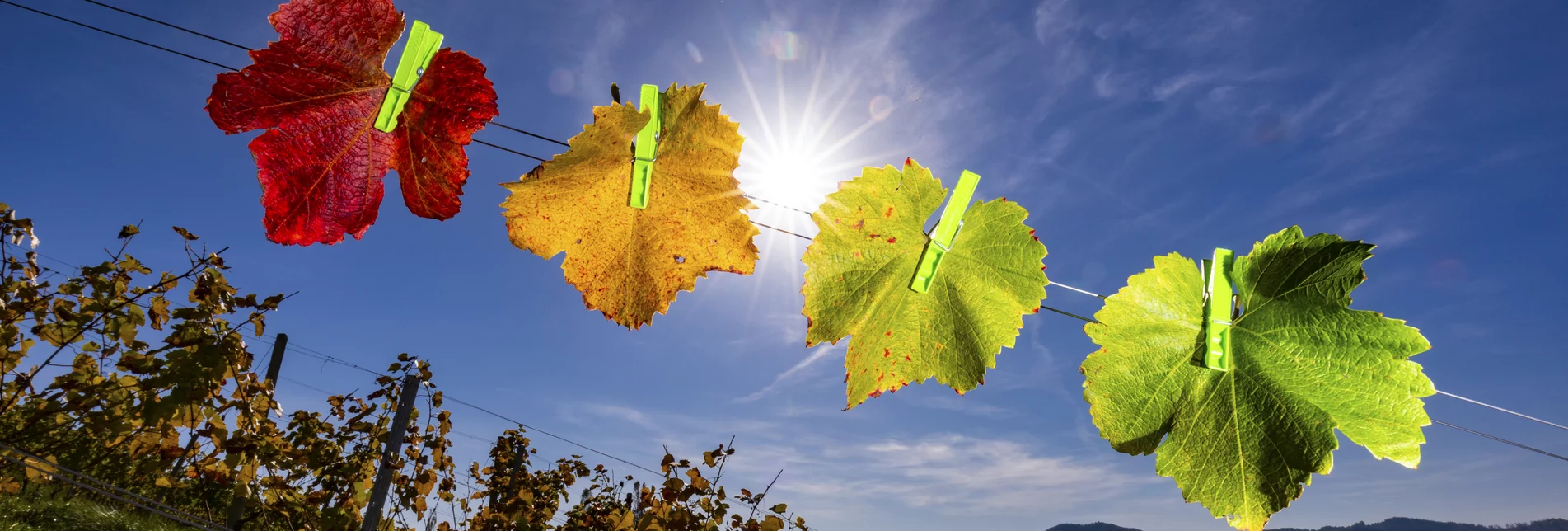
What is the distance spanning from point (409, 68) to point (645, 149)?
44cm

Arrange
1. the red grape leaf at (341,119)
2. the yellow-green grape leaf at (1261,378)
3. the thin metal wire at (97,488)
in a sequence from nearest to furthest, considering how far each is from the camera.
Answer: the red grape leaf at (341,119), the yellow-green grape leaf at (1261,378), the thin metal wire at (97,488)

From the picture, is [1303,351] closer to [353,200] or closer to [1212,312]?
[1212,312]

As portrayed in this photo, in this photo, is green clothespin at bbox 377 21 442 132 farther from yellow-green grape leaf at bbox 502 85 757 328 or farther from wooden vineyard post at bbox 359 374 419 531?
wooden vineyard post at bbox 359 374 419 531

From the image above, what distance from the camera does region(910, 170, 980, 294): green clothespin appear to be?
1459 mm

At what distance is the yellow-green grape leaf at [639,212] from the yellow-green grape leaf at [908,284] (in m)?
0.20

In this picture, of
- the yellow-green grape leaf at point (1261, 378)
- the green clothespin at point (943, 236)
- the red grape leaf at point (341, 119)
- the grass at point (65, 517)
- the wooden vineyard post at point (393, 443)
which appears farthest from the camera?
the grass at point (65, 517)

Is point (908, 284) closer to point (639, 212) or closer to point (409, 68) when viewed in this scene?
point (639, 212)

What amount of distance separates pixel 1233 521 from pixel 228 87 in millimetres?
2317

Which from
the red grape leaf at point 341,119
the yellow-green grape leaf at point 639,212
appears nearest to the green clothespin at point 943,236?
the yellow-green grape leaf at point 639,212

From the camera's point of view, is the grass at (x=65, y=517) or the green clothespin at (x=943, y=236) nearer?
the green clothespin at (x=943, y=236)

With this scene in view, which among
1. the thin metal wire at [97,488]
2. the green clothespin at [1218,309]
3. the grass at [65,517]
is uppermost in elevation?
the green clothespin at [1218,309]

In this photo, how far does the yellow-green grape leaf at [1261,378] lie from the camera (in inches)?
64.2

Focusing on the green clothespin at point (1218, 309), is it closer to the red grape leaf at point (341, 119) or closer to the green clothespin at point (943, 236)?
the green clothespin at point (943, 236)

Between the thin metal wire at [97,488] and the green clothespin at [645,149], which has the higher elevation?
the green clothespin at [645,149]
